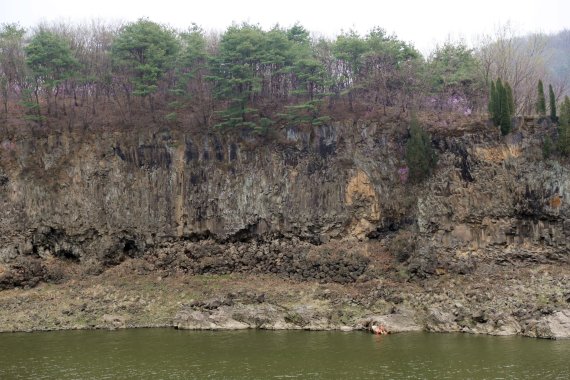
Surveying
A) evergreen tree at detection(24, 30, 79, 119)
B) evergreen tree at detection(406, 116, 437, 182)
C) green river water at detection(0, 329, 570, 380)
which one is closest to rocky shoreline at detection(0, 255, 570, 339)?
green river water at detection(0, 329, 570, 380)

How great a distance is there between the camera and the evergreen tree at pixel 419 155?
5006 cm

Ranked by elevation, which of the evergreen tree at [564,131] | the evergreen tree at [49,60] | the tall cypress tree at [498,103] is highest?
the evergreen tree at [49,60]

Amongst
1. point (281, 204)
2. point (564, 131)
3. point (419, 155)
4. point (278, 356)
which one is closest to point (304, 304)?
point (278, 356)

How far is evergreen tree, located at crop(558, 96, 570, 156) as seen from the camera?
47.3 metres

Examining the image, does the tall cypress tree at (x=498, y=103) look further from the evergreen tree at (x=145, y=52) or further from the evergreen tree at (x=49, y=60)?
the evergreen tree at (x=49, y=60)

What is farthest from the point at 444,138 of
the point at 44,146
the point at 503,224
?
the point at 44,146

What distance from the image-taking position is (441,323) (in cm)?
3975

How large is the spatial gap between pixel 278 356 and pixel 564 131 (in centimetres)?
2924

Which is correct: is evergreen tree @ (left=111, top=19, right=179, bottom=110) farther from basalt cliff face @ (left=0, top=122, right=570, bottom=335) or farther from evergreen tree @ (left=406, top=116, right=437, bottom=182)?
evergreen tree @ (left=406, top=116, right=437, bottom=182)

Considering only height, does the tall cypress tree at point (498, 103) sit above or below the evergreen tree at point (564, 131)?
above

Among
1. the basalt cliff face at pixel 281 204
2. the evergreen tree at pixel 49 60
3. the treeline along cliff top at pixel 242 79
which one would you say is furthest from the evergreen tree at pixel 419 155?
the evergreen tree at pixel 49 60

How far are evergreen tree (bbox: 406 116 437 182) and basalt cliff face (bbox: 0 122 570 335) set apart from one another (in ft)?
2.80

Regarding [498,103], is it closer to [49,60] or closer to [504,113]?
[504,113]

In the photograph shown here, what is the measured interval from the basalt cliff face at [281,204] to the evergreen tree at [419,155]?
2.80 feet
